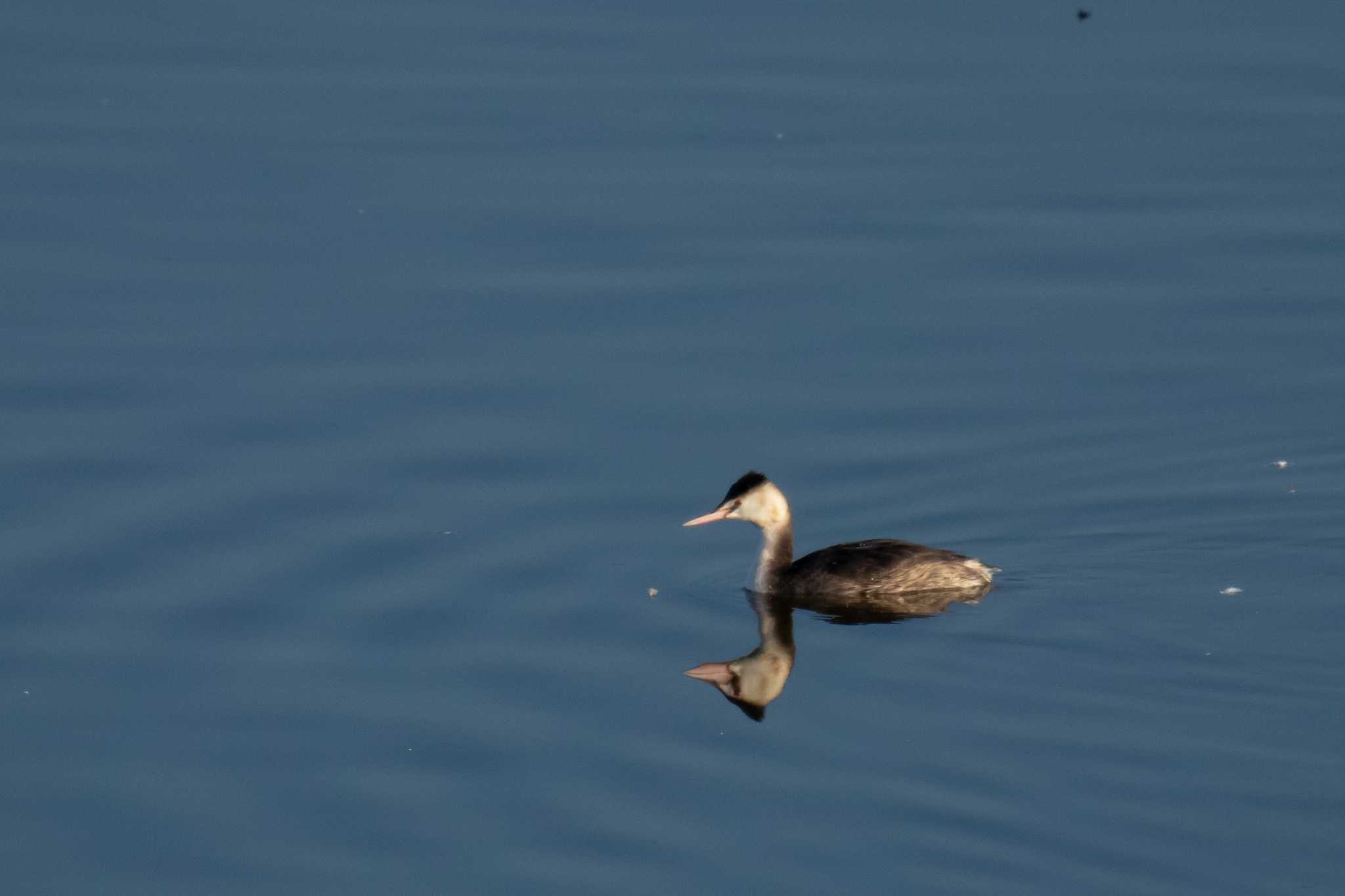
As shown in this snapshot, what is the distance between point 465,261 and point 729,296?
1.97 meters

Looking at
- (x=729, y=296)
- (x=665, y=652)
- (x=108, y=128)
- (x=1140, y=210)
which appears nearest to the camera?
(x=665, y=652)

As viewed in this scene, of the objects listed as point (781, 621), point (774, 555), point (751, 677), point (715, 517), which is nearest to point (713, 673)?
point (751, 677)

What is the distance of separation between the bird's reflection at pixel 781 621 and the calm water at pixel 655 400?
0.14 meters

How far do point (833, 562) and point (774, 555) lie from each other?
54 cm

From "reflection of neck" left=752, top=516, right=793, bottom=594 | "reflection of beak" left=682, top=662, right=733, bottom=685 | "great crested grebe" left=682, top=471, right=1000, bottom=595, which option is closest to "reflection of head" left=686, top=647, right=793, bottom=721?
"reflection of beak" left=682, top=662, right=733, bottom=685

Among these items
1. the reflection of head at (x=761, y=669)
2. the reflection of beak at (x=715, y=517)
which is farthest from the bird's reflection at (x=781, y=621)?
the reflection of beak at (x=715, y=517)

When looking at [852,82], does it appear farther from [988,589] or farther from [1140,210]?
[988,589]

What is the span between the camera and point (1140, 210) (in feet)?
55.2

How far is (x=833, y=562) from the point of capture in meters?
12.5

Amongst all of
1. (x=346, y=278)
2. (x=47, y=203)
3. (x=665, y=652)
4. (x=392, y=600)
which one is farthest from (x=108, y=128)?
(x=665, y=652)

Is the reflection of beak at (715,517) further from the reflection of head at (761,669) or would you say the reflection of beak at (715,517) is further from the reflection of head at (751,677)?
the reflection of head at (751,677)

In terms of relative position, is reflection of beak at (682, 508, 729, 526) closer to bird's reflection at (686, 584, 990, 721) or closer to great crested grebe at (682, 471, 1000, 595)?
great crested grebe at (682, 471, 1000, 595)

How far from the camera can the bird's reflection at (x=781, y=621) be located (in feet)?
37.2

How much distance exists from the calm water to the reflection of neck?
0.25 meters
